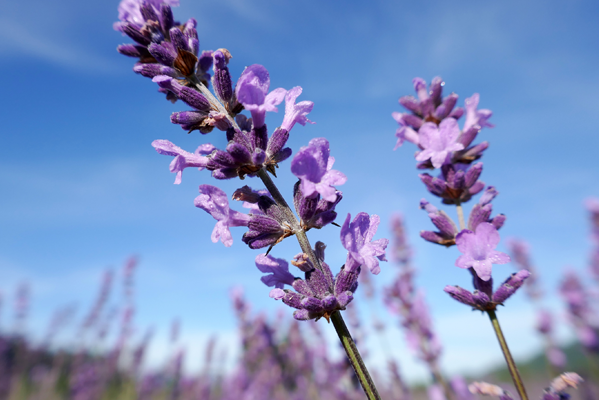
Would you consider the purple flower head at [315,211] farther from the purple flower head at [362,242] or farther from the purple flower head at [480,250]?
the purple flower head at [480,250]

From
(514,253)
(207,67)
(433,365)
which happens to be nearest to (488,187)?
(207,67)

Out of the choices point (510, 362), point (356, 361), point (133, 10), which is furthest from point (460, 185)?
point (133, 10)

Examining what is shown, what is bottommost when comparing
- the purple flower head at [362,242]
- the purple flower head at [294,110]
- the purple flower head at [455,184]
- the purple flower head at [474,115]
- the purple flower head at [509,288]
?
the purple flower head at [509,288]

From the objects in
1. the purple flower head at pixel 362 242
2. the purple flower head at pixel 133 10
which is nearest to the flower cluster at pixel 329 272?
the purple flower head at pixel 362 242

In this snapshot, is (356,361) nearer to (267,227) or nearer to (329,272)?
(329,272)

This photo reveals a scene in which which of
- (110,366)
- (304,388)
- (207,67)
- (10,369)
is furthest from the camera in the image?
(10,369)

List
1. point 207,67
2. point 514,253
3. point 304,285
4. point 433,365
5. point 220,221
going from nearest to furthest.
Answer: point 304,285
point 220,221
point 207,67
point 433,365
point 514,253

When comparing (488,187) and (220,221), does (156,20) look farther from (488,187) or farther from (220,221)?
(488,187)

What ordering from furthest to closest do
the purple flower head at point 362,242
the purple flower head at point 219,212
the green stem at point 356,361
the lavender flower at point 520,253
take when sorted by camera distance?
the lavender flower at point 520,253 → the purple flower head at point 219,212 → the purple flower head at point 362,242 → the green stem at point 356,361
